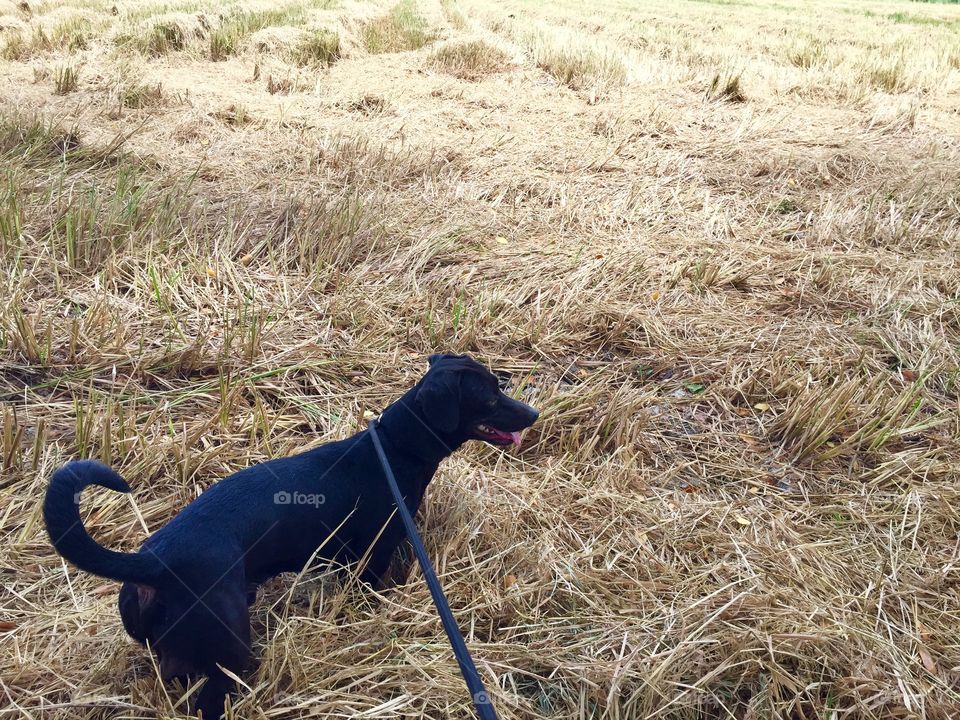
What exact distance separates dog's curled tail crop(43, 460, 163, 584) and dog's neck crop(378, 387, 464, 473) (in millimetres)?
784

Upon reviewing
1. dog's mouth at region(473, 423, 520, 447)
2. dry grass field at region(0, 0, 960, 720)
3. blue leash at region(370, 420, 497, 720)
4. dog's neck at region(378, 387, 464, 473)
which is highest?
blue leash at region(370, 420, 497, 720)

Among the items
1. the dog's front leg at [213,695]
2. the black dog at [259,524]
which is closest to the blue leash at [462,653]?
the black dog at [259,524]

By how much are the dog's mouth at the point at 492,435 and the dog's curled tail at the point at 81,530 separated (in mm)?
1036

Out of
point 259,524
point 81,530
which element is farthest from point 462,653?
point 81,530

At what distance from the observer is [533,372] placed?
356cm

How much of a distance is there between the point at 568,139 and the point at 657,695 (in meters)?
5.82

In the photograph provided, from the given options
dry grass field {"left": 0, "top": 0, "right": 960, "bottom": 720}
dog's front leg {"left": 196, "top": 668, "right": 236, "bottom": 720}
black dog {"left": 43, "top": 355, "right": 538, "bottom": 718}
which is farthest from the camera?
dry grass field {"left": 0, "top": 0, "right": 960, "bottom": 720}

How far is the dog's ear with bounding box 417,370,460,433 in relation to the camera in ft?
7.21

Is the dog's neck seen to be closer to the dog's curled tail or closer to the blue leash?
the blue leash

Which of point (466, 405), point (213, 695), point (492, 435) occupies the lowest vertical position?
point (213, 695)

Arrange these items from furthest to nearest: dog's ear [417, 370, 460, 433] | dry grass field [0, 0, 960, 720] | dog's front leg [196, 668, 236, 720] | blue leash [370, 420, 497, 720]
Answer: dog's ear [417, 370, 460, 433], dry grass field [0, 0, 960, 720], dog's front leg [196, 668, 236, 720], blue leash [370, 420, 497, 720]

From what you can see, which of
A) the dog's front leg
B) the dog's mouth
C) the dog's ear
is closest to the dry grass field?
the dog's front leg

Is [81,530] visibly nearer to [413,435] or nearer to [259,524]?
[259,524]

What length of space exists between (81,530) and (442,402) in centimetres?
100
